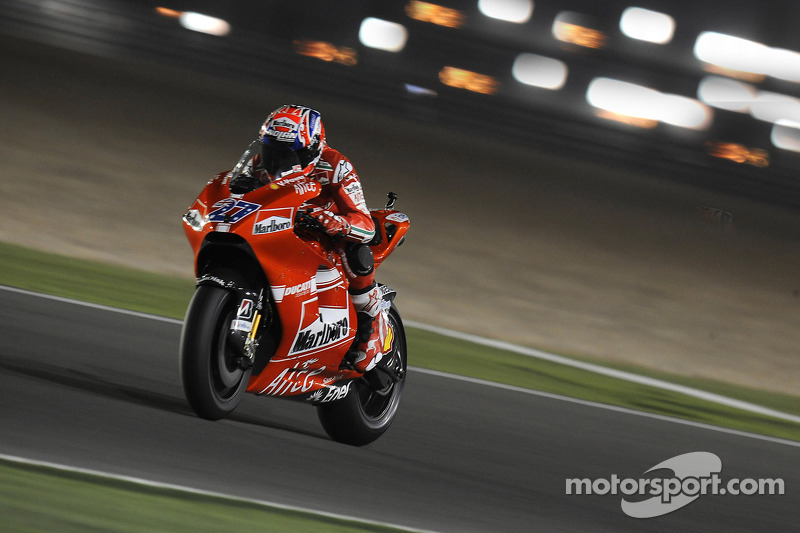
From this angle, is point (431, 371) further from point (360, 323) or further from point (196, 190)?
point (196, 190)

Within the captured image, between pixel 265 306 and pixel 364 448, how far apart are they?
1.19 m

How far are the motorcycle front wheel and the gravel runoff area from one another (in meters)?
5.59

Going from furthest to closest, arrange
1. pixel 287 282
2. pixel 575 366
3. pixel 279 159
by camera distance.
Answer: pixel 575 366 < pixel 279 159 < pixel 287 282

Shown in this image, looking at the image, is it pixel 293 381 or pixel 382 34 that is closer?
pixel 293 381

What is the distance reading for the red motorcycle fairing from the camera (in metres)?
5.64

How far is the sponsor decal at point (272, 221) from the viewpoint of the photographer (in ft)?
18.5

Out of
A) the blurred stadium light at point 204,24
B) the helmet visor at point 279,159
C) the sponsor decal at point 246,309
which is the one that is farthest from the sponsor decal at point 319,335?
the blurred stadium light at point 204,24

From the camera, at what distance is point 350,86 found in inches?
735

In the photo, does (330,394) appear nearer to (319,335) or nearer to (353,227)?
(319,335)

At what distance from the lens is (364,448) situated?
259 inches

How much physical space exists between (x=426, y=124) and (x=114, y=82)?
15.7 ft

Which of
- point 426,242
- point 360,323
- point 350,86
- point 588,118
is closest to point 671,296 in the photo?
point 426,242

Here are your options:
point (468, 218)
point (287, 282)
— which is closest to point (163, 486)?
point (287, 282)

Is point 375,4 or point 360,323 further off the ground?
point 375,4
